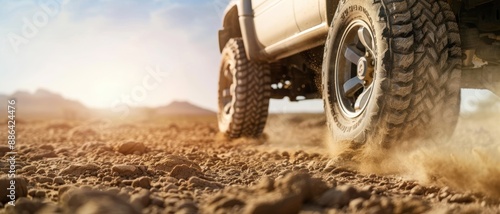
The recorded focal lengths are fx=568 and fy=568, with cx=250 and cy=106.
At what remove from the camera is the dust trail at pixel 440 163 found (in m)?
2.66

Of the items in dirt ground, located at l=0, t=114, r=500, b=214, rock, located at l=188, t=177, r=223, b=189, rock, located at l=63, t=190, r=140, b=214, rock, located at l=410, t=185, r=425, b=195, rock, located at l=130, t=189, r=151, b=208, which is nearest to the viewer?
rock, located at l=63, t=190, r=140, b=214

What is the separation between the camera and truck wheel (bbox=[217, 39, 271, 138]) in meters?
6.81

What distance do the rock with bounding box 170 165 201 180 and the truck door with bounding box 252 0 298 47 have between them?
2429mm

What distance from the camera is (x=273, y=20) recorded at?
5.70 meters

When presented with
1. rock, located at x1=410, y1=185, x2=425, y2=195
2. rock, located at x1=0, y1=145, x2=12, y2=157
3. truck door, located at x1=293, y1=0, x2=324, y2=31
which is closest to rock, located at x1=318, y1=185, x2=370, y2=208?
rock, located at x1=410, y1=185, x2=425, y2=195

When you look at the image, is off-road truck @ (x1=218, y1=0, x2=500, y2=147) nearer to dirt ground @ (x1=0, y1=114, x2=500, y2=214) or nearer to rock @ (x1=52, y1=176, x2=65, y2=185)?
dirt ground @ (x1=0, y1=114, x2=500, y2=214)

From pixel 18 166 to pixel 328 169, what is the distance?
1968 millimetres

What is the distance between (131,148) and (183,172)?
1905mm

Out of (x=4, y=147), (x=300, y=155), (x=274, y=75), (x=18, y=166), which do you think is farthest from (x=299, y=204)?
(x=274, y=75)

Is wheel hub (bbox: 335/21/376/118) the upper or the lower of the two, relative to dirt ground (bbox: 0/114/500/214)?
upper

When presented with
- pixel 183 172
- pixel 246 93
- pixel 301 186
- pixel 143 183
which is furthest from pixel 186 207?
pixel 246 93

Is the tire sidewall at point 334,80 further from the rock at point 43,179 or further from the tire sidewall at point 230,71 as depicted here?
the tire sidewall at point 230,71

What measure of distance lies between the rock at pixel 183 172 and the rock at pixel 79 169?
1.69 ft

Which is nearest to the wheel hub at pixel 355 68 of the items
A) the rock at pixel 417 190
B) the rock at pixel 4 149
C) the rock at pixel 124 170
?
the rock at pixel 417 190
